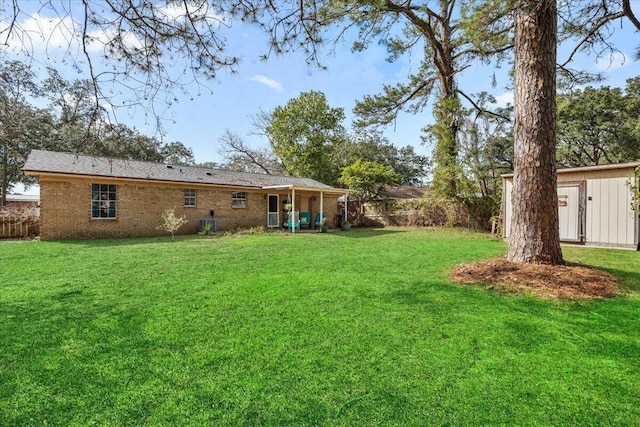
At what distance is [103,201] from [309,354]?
42.8ft

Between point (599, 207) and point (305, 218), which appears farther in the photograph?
point (305, 218)

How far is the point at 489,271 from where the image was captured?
5.58m

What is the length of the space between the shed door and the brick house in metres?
10.8

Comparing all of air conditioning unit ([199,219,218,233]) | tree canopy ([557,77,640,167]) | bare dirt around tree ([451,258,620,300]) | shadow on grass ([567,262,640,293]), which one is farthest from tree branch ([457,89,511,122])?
air conditioning unit ([199,219,218,233])

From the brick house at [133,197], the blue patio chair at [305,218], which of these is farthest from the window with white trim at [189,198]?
the blue patio chair at [305,218]

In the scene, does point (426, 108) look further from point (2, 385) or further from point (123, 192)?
point (2, 385)

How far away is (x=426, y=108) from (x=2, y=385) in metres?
19.7

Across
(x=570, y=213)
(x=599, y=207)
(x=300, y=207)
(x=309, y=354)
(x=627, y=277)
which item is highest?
(x=300, y=207)

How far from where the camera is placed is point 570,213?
31.8 ft

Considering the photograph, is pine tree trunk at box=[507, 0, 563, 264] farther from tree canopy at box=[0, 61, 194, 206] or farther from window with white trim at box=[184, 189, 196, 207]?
window with white trim at box=[184, 189, 196, 207]

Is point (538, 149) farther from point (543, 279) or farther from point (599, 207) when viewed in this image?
point (599, 207)

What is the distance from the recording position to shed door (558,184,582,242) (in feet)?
31.3

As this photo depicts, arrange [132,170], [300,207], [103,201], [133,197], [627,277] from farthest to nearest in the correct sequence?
[300,207]
[133,197]
[132,170]
[103,201]
[627,277]

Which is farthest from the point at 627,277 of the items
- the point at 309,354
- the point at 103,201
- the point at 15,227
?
the point at 15,227
